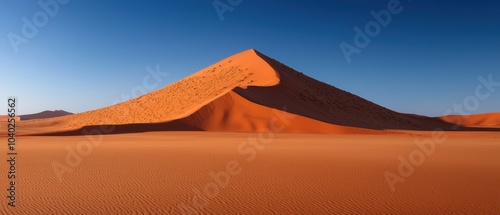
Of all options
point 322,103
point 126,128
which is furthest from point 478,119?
point 126,128

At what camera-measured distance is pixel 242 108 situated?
45.4 m

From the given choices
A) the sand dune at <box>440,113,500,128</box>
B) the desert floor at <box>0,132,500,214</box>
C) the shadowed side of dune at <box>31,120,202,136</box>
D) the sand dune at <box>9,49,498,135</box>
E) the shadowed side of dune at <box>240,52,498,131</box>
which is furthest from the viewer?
the sand dune at <box>440,113,500,128</box>

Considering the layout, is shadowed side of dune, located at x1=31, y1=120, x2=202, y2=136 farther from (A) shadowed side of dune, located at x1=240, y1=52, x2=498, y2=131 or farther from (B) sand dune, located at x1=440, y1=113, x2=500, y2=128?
(B) sand dune, located at x1=440, y1=113, x2=500, y2=128

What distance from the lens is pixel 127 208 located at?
7.39 meters

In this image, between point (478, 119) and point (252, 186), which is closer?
point (252, 186)

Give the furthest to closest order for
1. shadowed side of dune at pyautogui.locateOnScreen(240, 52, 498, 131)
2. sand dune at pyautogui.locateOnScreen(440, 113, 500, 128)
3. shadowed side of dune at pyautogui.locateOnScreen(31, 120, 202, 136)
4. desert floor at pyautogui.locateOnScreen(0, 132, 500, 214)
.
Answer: sand dune at pyautogui.locateOnScreen(440, 113, 500, 128), shadowed side of dune at pyautogui.locateOnScreen(240, 52, 498, 131), shadowed side of dune at pyautogui.locateOnScreen(31, 120, 202, 136), desert floor at pyautogui.locateOnScreen(0, 132, 500, 214)

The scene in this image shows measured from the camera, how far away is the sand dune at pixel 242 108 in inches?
1676

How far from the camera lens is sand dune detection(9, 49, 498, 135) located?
42.6 metres

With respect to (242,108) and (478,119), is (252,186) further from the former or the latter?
(478,119)

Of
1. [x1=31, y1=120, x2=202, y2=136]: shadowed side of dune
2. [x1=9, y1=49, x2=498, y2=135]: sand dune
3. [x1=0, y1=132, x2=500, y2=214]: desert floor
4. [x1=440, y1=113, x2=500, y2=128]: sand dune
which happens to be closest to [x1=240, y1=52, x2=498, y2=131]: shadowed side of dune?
[x1=9, y1=49, x2=498, y2=135]: sand dune

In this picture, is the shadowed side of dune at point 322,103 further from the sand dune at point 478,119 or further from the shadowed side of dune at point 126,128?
the sand dune at point 478,119

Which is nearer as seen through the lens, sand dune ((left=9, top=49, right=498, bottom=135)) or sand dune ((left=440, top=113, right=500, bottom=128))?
sand dune ((left=9, top=49, right=498, bottom=135))

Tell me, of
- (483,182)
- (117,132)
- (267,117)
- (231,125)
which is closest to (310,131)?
(267,117)

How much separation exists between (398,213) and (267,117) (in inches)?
1430
